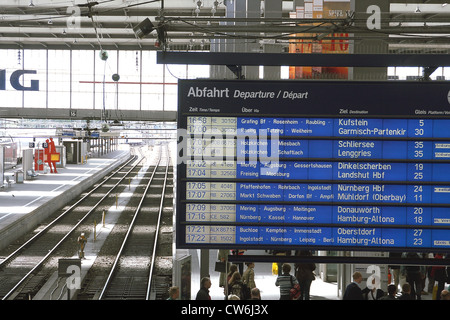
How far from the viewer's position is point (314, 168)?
651 centimetres

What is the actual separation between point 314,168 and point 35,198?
26.4m

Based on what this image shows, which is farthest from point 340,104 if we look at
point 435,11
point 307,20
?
point 435,11

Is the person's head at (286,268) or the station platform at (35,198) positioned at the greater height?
the person's head at (286,268)

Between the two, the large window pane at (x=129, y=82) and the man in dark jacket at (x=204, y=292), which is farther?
the large window pane at (x=129, y=82)

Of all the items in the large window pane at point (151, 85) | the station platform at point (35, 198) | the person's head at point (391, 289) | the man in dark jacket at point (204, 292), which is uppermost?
the large window pane at point (151, 85)

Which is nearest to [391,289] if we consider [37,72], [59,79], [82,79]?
[82,79]

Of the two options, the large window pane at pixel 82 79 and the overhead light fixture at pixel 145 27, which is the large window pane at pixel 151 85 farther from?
the overhead light fixture at pixel 145 27

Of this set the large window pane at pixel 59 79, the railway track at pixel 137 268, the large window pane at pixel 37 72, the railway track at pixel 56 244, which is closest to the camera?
the railway track at pixel 137 268

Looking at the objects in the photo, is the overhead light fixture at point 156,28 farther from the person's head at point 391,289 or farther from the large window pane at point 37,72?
the large window pane at point 37,72

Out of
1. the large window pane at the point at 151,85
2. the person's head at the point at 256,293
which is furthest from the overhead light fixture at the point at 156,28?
the large window pane at the point at 151,85

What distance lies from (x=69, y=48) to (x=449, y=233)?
4263 centimetres

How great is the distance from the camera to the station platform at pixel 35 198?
2355 centimetres

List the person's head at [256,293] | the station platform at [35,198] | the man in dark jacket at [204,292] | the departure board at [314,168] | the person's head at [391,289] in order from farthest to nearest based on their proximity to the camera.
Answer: the station platform at [35,198] < the person's head at [391,289] < the person's head at [256,293] < the man in dark jacket at [204,292] < the departure board at [314,168]

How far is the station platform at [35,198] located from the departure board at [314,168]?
17.2 metres
